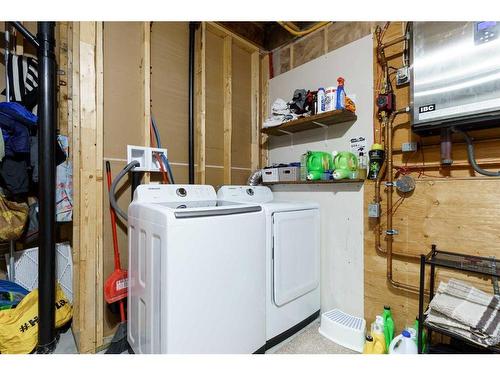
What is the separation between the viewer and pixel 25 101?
6.75 ft

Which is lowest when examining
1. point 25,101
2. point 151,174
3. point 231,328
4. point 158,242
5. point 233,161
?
point 231,328

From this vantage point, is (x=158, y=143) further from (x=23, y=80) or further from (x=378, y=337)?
(x=378, y=337)

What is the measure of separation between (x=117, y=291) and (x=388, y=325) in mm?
2002

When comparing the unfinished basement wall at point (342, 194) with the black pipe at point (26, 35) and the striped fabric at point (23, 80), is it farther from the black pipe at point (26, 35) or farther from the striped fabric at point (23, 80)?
the striped fabric at point (23, 80)

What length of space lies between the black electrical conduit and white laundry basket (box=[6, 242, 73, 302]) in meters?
0.50

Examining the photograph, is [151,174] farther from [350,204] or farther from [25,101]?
[350,204]

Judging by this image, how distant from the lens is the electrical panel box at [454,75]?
1.38m

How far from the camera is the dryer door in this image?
1812 millimetres

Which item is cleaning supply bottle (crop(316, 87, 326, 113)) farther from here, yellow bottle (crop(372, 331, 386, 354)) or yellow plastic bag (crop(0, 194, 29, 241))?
yellow plastic bag (crop(0, 194, 29, 241))

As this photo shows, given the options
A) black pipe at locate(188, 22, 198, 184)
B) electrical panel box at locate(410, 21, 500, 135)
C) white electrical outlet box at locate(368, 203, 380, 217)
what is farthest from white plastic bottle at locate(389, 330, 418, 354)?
black pipe at locate(188, 22, 198, 184)

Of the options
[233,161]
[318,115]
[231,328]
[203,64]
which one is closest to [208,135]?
[233,161]

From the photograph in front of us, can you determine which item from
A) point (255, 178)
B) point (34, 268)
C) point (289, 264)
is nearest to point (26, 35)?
point (34, 268)

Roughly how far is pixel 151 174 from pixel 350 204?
1.75 meters

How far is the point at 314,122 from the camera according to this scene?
7.35 feet
